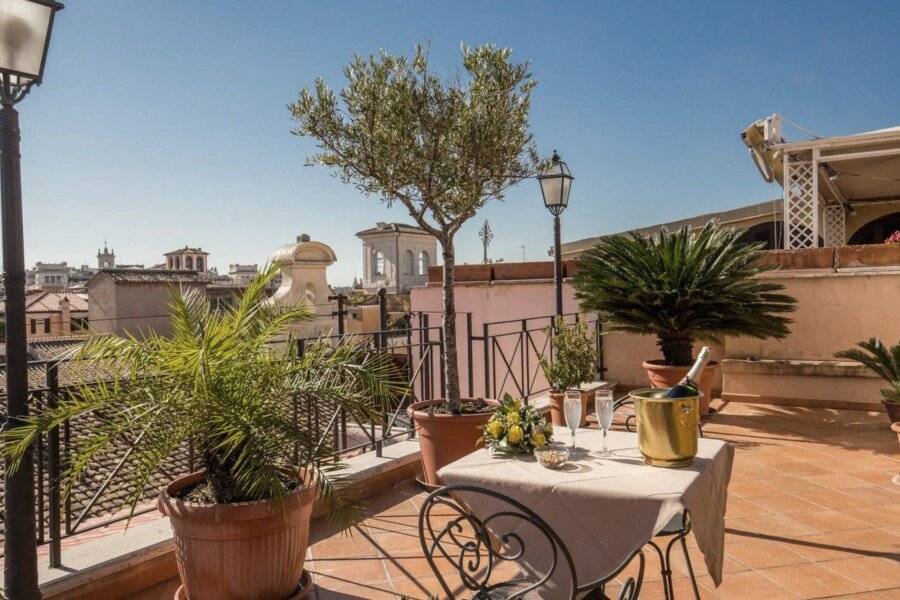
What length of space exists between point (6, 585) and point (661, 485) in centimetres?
224

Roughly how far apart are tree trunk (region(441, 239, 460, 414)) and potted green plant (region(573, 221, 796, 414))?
7.71 ft

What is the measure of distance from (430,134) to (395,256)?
24.6 m

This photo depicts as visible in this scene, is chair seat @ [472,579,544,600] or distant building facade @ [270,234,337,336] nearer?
chair seat @ [472,579,544,600]

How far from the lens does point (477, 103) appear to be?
3947 millimetres

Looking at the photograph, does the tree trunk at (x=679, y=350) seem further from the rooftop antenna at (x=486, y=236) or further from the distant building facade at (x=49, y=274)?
the distant building facade at (x=49, y=274)

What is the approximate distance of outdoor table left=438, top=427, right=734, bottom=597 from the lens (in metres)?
1.66

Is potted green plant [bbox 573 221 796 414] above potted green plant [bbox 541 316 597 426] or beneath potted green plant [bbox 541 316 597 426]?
above

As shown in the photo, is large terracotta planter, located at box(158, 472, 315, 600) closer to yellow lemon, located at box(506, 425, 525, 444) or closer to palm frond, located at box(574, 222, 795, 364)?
yellow lemon, located at box(506, 425, 525, 444)

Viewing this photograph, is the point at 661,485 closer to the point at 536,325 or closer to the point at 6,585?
the point at 6,585

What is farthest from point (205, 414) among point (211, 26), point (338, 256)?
point (338, 256)

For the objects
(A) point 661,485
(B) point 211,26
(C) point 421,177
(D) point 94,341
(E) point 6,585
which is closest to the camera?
(A) point 661,485

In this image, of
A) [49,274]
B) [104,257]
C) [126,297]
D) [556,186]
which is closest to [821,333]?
[556,186]

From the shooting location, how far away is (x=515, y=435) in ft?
6.91

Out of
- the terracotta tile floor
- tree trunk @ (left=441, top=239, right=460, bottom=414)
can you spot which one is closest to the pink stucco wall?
the terracotta tile floor
